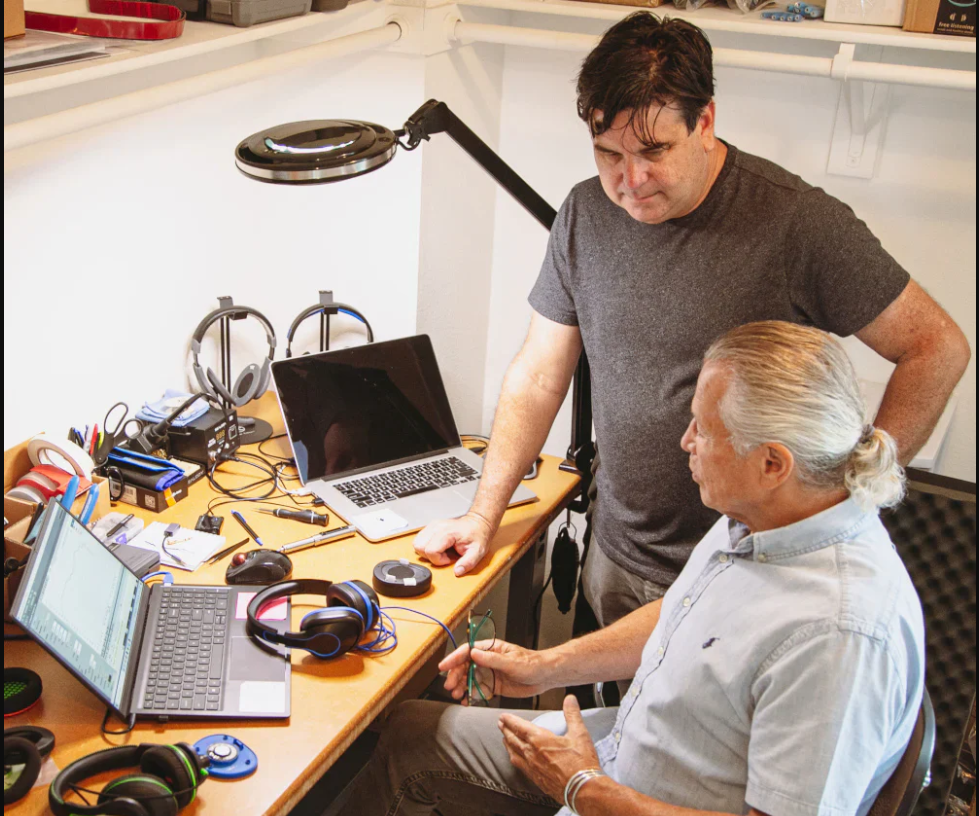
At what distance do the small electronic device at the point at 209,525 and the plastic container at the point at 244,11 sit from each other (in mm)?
897

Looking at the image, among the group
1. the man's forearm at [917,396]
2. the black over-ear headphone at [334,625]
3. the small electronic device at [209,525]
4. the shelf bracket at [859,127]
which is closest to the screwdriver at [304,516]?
the small electronic device at [209,525]

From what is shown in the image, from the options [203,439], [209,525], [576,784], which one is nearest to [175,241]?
[203,439]

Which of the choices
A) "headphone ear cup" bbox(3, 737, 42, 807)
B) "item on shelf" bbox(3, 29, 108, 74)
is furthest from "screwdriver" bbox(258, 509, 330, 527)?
"item on shelf" bbox(3, 29, 108, 74)

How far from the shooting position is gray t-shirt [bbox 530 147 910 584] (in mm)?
1653

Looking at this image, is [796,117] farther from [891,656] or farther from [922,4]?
[891,656]

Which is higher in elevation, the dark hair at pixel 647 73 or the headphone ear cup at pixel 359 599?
the dark hair at pixel 647 73

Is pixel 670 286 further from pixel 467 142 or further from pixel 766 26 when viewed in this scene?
pixel 766 26

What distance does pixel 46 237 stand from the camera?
189 centimetres

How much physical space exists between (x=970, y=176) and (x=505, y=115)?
3.80 feet

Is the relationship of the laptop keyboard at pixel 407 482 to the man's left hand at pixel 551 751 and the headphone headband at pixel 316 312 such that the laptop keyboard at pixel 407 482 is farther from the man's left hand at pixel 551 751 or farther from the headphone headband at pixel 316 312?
the man's left hand at pixel 551 751

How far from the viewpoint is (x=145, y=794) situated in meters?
1.23

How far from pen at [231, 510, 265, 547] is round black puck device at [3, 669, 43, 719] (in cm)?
49

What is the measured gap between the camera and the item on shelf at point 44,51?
1452 millimetres

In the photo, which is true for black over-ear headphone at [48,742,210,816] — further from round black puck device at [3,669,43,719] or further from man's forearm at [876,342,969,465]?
man's forearm at [876,342,969,465]
